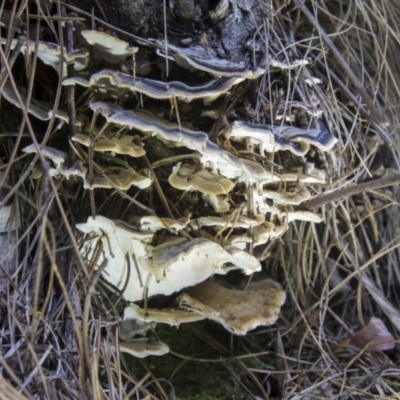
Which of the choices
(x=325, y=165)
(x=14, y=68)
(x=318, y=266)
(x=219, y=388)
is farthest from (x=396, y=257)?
(x=14, y=68)

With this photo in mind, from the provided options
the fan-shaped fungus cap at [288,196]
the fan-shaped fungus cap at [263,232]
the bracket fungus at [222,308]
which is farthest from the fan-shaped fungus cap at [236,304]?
the fan-shaped fungus cap at [288,196]

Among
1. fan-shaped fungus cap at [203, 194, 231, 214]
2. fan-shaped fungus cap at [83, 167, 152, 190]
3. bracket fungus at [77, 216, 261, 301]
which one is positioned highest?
fan-shaped fungus cap at [83, 167, 152, 190]

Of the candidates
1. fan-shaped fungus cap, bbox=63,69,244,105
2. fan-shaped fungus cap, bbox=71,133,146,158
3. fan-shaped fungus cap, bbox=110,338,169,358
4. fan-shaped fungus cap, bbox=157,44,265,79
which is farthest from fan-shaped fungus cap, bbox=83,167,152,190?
fan-shaped fungus cap, bbox=110,338,169,358

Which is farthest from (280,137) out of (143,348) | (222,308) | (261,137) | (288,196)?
(143,348)

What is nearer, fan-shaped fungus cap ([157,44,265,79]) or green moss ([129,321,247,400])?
fan-shaped fungus cap ([157,44,265,79])

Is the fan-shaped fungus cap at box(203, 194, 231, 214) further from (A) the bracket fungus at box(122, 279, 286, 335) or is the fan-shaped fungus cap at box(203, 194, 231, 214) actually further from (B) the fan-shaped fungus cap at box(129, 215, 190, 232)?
(A) the bracket fungus at box(122, 279, 286, 335)

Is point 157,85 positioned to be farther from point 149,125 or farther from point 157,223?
point 157,223
